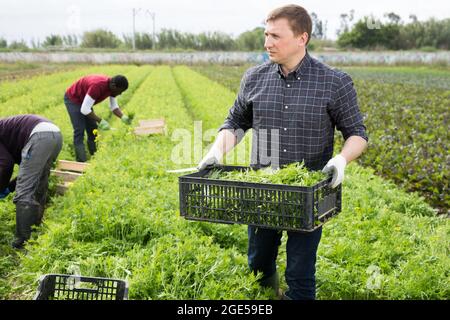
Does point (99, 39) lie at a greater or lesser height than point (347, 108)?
greater

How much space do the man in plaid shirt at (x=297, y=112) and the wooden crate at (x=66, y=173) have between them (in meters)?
4.19

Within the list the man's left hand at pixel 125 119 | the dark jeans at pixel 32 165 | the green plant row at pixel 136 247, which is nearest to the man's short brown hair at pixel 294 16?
the green plant row at pixel 136 247

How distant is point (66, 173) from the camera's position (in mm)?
7664

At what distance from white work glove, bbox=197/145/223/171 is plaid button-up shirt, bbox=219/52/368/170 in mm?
277

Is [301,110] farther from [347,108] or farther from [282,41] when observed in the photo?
[282,41]

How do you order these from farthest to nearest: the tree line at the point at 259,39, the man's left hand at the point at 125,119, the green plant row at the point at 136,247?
the tree line at the point at 259,39, the man's left hand at the point at 125,119, the green plant row at the point at 136,247

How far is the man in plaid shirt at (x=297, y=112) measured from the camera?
3391mm

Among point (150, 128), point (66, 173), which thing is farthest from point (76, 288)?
point (150, 128)

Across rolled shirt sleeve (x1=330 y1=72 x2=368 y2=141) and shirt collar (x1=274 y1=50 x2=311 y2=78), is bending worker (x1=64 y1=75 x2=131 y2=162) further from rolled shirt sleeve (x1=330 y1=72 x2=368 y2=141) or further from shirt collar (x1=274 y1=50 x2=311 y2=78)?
rolled shirt sleeve (x1=330 y1=72 x2=368 y2=141)

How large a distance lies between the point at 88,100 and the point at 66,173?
156cm

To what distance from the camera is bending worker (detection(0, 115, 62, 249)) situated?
5.62m

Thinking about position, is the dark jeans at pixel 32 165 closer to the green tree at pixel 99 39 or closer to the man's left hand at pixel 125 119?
the man's left hand at pixel 125 119

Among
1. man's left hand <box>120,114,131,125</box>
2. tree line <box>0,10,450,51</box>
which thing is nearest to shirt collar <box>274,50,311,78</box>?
man's left hand <box>120,114,131,125</box>
